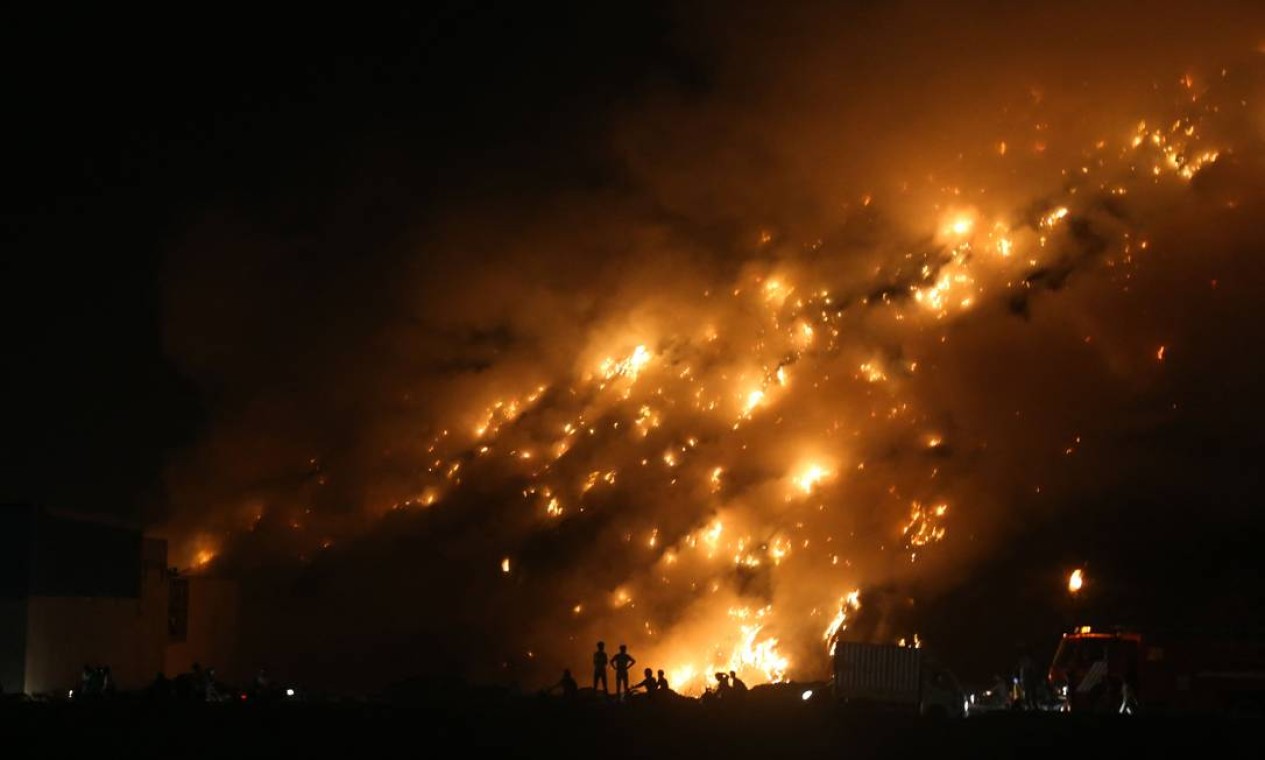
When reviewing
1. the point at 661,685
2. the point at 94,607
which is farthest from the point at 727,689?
the point at 94,607

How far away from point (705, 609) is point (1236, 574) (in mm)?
12645

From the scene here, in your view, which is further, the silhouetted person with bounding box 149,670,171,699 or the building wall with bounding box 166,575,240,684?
the building wall with bounding box 166,575,240,684

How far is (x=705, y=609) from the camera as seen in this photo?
1553 inches

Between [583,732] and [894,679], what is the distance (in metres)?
10.6

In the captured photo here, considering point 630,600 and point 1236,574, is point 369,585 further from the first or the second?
point 1236,574

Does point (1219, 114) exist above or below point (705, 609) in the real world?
above

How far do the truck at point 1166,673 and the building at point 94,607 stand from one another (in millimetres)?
18401

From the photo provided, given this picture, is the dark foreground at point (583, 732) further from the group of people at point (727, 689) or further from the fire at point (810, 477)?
the fire at point (810, 477)

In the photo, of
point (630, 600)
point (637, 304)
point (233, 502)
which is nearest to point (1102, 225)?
point (637, 304)

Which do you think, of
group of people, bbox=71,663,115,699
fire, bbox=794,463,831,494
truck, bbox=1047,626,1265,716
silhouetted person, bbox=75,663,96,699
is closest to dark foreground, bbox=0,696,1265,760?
group of people, bbox=71,663,115,699

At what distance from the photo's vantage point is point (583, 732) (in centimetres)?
2267

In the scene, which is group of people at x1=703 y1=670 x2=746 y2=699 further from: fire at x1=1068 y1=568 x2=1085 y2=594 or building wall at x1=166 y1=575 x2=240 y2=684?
building wall at x1=166 y1=575 x2=240 y2=684

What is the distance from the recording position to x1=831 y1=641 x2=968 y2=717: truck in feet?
101

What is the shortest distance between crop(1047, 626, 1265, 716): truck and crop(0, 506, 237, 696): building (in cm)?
1840
